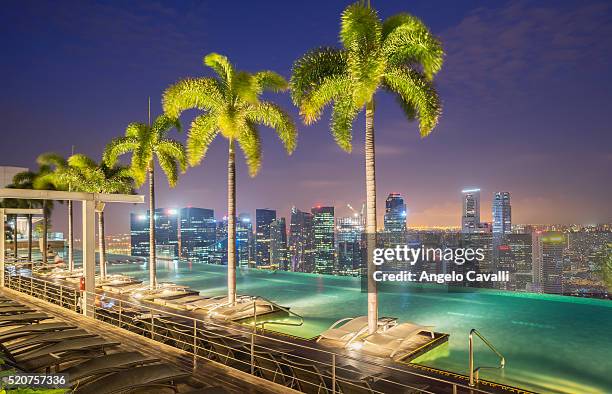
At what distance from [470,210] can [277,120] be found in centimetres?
4052

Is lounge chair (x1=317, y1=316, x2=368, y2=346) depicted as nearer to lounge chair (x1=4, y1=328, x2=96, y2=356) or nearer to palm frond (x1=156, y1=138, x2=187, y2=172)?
lounge chair (x1=4, y1=328, x2=96, y2=356)

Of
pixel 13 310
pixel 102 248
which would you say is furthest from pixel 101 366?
pixel 102 248

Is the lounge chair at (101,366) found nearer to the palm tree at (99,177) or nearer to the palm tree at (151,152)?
the palm tree at (151,152)

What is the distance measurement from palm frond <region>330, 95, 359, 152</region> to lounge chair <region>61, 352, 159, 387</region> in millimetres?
6655

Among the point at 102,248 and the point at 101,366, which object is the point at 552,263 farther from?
the point at 101,366

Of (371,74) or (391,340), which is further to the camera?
(371,74)

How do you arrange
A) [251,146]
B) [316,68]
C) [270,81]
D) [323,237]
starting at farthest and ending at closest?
1. [323,237]
2. [251,146]
3. [270,81]
4. [316,68]

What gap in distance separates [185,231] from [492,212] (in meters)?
53.7

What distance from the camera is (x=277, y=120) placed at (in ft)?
39.7

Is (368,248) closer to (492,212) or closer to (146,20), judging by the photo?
(146,20)

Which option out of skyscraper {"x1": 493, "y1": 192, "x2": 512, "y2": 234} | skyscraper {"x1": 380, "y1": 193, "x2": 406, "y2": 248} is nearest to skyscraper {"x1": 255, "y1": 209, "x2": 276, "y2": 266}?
skyscraper {"x1": 380, "y1": 193, "x2": 406, "y2": 248}

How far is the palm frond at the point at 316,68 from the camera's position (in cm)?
946

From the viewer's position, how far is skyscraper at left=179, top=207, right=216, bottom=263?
77.3m

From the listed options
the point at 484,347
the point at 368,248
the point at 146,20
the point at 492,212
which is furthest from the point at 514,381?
the point at 492,212
